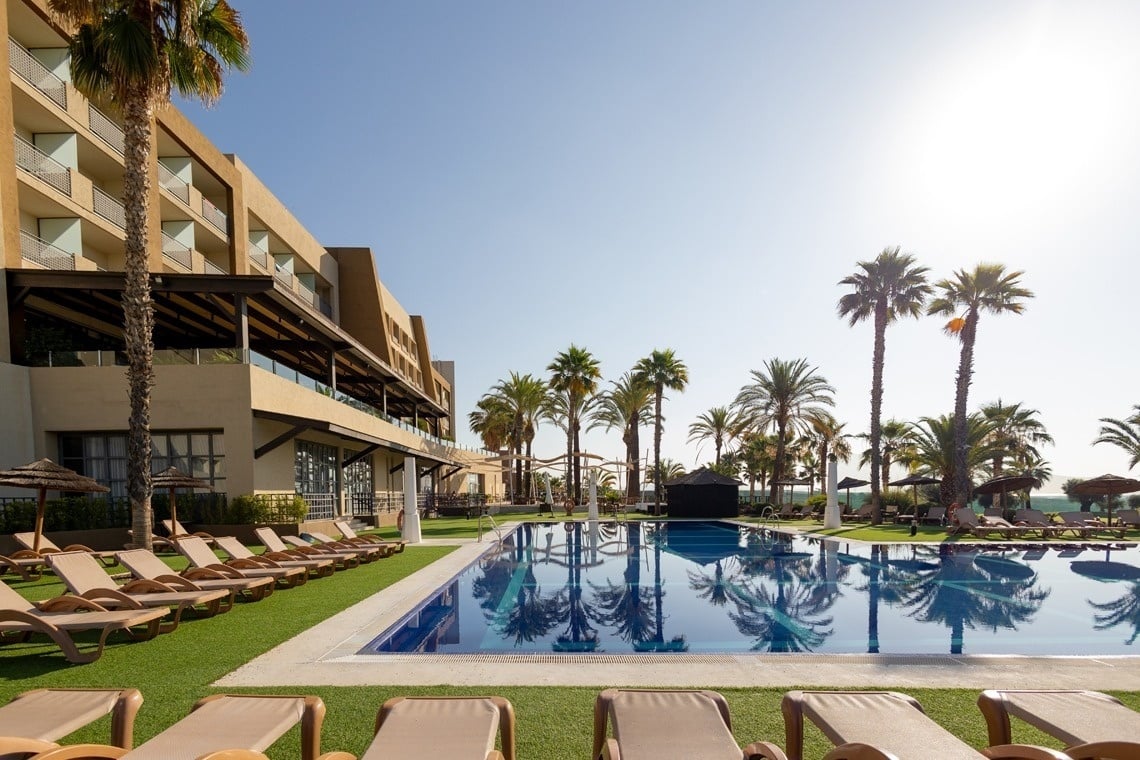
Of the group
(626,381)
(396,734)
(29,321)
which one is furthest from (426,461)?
(396,734)

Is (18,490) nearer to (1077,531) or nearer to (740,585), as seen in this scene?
(740,585)

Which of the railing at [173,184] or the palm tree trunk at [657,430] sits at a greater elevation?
the railing at [173,184]

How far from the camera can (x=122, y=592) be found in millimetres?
7523

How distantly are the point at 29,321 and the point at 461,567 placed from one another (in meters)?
17.4

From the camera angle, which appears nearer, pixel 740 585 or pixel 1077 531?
pixel 740 585

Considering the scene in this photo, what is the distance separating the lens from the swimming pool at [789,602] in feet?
27.1

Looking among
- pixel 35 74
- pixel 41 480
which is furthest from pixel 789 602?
pixel 35 74

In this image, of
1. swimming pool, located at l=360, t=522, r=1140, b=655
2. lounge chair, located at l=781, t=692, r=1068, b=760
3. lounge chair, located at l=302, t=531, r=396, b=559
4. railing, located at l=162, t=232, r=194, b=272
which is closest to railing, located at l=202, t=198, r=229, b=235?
railing, located at l=162, t=232, r=194, b=272

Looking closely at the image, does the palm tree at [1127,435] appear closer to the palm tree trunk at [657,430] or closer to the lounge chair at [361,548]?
the palm tree trunk at [657,430]

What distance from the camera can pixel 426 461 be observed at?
34.9m

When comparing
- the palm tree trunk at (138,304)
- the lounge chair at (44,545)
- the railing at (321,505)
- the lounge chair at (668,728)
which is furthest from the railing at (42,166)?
the lounge chair at (668,728)

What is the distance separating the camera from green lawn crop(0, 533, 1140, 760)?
4.31m

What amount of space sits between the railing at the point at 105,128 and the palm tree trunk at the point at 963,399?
32508mm

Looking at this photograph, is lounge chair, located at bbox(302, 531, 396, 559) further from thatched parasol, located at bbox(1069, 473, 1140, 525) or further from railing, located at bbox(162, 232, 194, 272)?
thatched parasol, located at bbox(1069, 473, 1140, 525)
